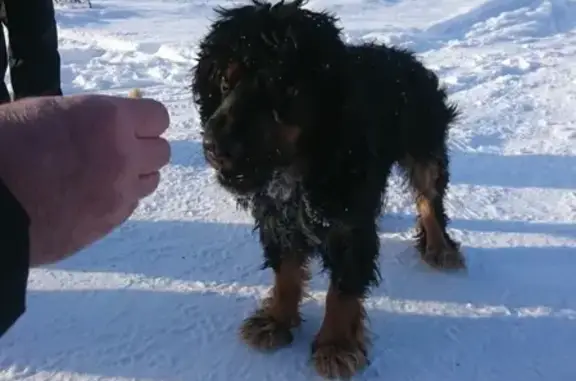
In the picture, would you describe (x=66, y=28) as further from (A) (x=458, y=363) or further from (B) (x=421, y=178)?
(A) (x=458, y=363)

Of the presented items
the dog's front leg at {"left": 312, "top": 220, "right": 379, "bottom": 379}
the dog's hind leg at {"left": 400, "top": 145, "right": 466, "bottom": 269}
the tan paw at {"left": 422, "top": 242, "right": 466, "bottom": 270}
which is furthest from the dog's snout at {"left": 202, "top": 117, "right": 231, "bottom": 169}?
the tan paw at {"left": 422, "top": 242, "right": 466, "bottom": 270}

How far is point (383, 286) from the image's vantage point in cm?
342

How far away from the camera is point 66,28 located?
956 cm

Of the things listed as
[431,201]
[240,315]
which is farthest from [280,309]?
[431,201]

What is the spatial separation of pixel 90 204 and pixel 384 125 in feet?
6.70

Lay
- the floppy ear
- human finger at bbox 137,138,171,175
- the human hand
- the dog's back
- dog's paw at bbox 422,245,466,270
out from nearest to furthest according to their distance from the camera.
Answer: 1. the human hand
2. human finger at bbox 137,138,171,175
3. the floppy ear
4. the dog's back
5. dog's paw at bbox 422,245,466,270

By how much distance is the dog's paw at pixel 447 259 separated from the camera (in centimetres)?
353

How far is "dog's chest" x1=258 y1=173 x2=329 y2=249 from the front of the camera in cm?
261

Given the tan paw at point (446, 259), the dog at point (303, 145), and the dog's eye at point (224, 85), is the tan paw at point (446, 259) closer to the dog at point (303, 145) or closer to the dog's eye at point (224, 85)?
the dog at point (303, 145)

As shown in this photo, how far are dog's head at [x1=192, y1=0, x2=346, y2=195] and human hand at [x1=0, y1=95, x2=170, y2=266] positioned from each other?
1.14 m

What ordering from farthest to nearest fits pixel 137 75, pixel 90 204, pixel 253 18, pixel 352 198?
pixel 137 75 → pixel 352 198 → pixel 253 18 → pixel 90 204

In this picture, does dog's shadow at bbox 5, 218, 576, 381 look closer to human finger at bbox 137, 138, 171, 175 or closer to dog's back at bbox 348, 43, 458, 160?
dog's back at bbox 348, 43, 458, 160

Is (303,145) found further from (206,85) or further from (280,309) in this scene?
(280,309)

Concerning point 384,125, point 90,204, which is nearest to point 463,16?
point 384,125
